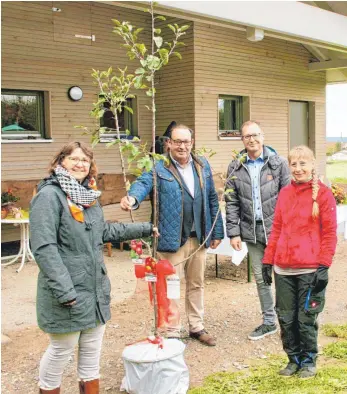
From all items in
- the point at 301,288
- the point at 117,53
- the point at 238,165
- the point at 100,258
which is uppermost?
the point at 117,53

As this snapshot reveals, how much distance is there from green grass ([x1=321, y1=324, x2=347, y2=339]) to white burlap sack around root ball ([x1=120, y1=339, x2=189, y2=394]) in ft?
5.73

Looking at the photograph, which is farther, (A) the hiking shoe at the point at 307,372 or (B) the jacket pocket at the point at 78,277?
(A) the hiking shoe at the point at 307,372

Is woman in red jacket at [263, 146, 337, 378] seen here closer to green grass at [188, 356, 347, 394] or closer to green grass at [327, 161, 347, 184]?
green grass at [188, 356, 347, 394]

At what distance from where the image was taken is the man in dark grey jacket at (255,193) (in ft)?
14.2

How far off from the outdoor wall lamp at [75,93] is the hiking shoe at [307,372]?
6.78 m

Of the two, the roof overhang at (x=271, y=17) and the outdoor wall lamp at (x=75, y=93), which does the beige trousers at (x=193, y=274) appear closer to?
the roof overhang at (x=271, y=17)

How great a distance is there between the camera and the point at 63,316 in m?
2.85

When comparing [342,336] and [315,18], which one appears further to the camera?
[315,18]

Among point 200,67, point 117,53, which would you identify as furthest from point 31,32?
point 200,67

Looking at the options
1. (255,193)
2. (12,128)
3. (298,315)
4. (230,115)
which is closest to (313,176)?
(255,193)

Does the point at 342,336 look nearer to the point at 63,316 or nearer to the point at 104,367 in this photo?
the point at 104,367

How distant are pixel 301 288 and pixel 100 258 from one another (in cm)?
143

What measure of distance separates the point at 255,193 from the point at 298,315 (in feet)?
3.61

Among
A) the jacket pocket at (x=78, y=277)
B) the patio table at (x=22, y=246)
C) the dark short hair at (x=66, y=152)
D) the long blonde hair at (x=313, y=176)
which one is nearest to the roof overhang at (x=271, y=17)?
the long blonde hair at (x=313, y=176)
